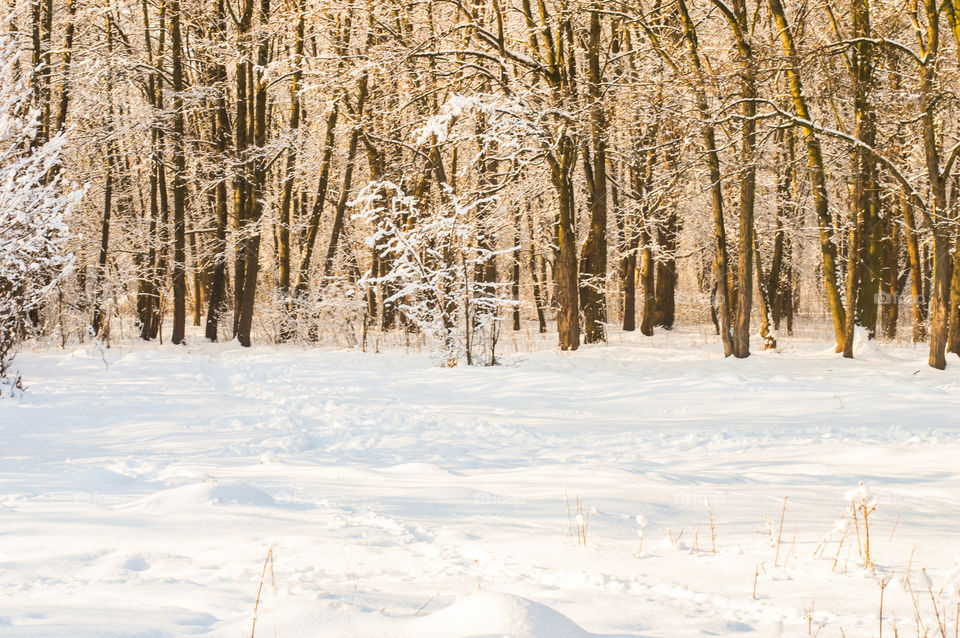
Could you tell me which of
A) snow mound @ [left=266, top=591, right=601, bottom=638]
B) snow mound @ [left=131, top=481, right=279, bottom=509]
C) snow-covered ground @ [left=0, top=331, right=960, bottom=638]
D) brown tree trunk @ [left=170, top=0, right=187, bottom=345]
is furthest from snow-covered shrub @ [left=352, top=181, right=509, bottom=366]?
snow mound @ [left=266, top=591, right=601, bottom=638]

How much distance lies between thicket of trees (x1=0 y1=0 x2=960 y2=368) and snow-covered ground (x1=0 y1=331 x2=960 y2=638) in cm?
391

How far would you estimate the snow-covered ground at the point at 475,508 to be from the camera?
281cm

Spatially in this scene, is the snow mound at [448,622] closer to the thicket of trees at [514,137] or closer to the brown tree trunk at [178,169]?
the thicket of trees at [514,137]

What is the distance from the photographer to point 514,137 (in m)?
14.2

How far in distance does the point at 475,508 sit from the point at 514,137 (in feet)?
35.2

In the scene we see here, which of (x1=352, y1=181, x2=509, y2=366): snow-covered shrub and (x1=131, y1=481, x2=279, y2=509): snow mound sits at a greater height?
(x1=352, y1=181, x2=509, y2=366): snow-covered shrub

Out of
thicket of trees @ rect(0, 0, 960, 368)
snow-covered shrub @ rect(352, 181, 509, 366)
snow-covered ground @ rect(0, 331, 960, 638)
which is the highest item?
thicket of trees @ rect(0, 0, 960, 368)

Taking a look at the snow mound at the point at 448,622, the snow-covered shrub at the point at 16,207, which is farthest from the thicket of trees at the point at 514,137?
the snow mound at the point at 448,622

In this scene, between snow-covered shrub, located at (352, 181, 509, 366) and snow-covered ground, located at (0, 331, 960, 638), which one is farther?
snow-covered shrub, located at (352, 181, 509, 366)

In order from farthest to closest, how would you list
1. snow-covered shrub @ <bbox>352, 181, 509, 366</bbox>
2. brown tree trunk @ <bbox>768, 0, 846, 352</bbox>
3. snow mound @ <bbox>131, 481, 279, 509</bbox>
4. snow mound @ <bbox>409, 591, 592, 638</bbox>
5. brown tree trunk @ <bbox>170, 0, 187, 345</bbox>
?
brown tree trunk @ <bbox>170, 0, 187, 345</bbox> < brown tree trunk @ <bbox>768, 0, 846, 352</bbox> < snow-covered shrub @ <bbox>352, 181, 509, 366</bbox> < snow mound @ <bbox>131, 481, 279, 509</bbox> < snow mound @ <bbox>409, 591, 592, 638</bbox>

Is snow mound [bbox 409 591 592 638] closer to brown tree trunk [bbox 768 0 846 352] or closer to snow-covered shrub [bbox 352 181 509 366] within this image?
snow-covered shrub [bbox 352 181 509 366]

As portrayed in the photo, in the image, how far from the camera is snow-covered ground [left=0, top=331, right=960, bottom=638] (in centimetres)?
281

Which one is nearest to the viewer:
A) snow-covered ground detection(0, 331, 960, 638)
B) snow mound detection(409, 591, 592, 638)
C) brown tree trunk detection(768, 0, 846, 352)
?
snow mound detection(409, 591, 592, 638)

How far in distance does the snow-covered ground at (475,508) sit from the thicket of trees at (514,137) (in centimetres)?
391
